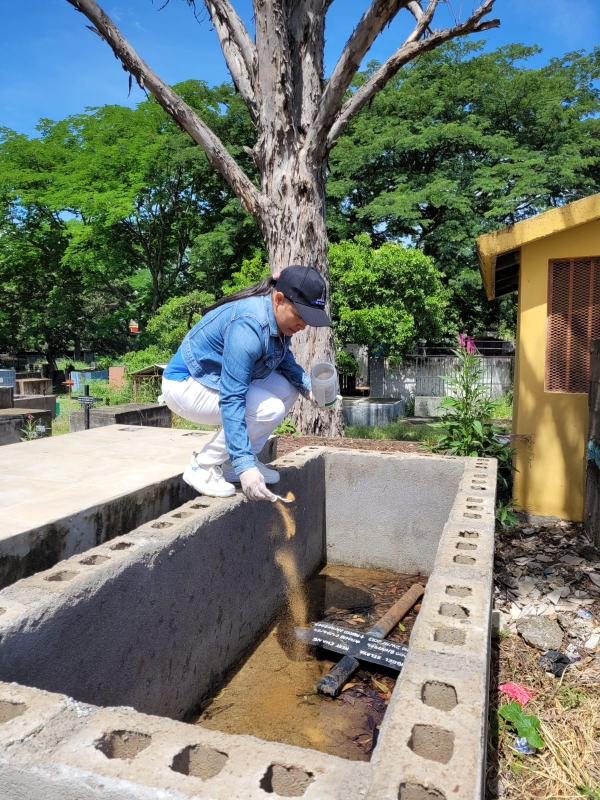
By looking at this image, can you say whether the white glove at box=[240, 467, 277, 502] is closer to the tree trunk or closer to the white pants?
the white pants

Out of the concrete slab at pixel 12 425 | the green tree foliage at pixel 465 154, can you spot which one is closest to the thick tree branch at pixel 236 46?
the concrete slab at pixel 12 425

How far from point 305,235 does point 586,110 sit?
51.7 feet

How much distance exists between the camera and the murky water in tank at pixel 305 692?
3066mm

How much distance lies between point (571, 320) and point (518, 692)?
3668 mm

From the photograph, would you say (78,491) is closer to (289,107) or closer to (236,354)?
(236,354)

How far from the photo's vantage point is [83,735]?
1341 millimetres

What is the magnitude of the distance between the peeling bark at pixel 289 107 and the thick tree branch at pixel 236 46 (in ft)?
0.04

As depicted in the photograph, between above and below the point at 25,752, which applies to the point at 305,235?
above

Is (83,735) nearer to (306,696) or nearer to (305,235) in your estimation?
(306,696)

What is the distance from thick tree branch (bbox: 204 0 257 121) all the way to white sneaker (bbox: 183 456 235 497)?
6.10m

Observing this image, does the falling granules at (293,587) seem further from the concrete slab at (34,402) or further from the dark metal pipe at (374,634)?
the concrete slab at (34,402)

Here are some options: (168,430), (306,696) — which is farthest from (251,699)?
(168,430)

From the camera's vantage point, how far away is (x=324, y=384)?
3.77m

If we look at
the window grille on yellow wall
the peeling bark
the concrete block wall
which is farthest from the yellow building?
the peeling bark
